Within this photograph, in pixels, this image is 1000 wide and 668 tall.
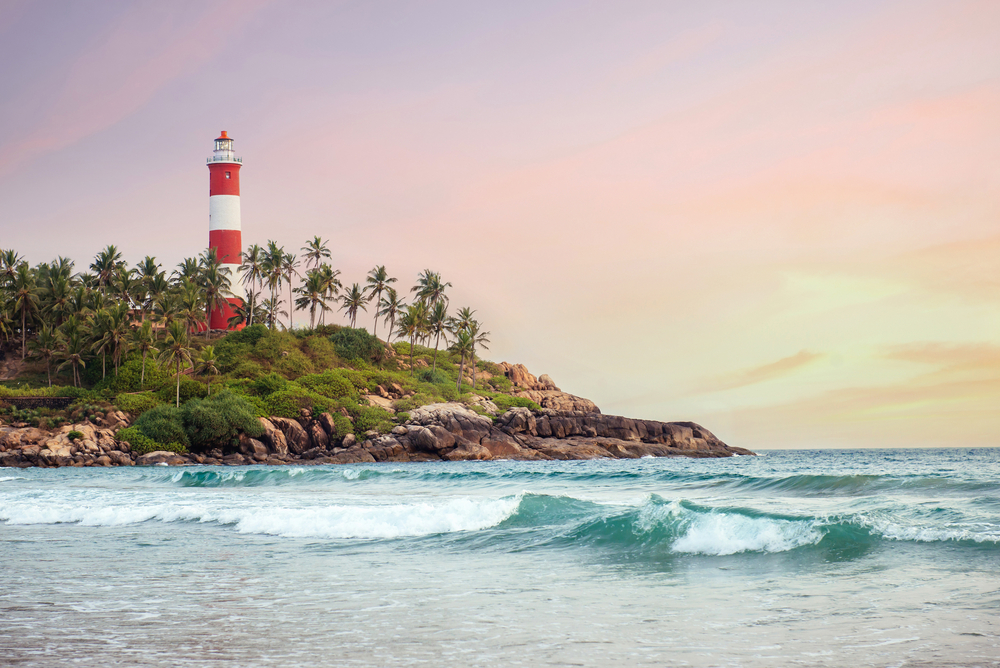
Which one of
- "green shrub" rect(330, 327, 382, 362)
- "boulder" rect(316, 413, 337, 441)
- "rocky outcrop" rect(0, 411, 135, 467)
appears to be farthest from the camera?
"green shrub" rect(330, 327, 382, 362)

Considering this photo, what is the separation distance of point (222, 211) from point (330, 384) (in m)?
21.5

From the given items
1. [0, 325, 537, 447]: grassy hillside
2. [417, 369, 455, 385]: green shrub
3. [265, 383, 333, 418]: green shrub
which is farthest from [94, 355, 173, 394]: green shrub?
[417, 369, 455, 385]: green shrub

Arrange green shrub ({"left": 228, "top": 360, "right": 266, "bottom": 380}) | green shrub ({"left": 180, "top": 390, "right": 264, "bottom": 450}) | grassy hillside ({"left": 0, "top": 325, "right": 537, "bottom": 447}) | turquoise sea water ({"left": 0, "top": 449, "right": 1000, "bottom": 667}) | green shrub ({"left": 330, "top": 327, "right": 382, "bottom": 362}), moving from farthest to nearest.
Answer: green shrub ({"left": 330, "top": 327, "right": 382, "bottom": 362}) → green shrub ({"left": 228, "top": 360, "right": 266, "bottom": 380}) → grassy hillside ({"left": 0, "top": 325, "right": 537, "bottom": 447}) → green shrub ({"left": 180, "top": 390, "right": 264, "bottom": 450}) → turquoise sea water ({"left": 0, "top": 449, "right": 1000, "bottom": 667})

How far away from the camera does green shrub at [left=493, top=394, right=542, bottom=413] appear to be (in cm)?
7494

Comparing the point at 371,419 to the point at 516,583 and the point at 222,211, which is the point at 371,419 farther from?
the point at 516,583

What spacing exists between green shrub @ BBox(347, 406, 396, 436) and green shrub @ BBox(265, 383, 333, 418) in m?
2.45

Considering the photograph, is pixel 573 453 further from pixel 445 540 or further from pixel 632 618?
pixel 632 618

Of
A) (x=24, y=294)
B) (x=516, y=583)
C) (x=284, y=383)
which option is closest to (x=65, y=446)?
(x=284, y=383)

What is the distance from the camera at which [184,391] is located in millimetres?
60812

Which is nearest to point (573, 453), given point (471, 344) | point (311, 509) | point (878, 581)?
point (471, 344)

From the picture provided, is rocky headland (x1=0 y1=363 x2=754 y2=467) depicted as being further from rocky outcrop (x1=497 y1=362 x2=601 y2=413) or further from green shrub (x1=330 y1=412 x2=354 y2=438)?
rocky outcrop (x1=497 y1=362 x2=601 y2=413)

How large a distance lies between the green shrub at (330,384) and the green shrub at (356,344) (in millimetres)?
9749

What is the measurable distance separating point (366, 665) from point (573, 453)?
5522cm

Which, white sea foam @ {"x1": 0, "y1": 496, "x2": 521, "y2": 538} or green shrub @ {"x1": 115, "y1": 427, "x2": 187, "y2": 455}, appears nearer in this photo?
white sea foam @ {"x1": 0, "y1": 496, "x2": 521, "y2": 538}
